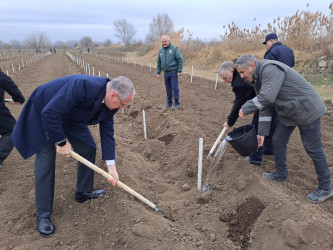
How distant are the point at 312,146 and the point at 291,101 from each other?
0.63 m

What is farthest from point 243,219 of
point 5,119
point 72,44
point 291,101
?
point 72,44

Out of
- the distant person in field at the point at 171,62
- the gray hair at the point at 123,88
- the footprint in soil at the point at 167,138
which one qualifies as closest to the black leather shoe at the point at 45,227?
the gray hair at the point at 123,88

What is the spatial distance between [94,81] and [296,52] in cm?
1420

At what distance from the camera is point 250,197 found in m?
3.23

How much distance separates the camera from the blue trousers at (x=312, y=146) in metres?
3.02

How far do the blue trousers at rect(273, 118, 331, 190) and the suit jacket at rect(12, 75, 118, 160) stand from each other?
7.12 ft

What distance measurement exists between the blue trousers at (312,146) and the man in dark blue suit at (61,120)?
2.05m

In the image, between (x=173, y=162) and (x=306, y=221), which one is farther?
(x=173, y=162)

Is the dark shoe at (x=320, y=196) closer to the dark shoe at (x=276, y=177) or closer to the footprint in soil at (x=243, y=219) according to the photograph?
the dark shoe at (x=276, y=177)

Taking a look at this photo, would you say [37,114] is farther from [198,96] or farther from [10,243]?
[198,96]

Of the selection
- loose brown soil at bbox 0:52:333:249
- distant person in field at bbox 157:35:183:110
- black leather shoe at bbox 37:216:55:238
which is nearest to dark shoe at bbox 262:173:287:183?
loose brown soil at bbox 0:52:333:249

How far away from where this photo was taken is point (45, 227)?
2725mm

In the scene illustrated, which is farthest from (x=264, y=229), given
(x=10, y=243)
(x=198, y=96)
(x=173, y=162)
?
(x=198, y=96)

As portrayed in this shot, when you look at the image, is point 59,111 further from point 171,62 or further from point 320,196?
point 171,62
